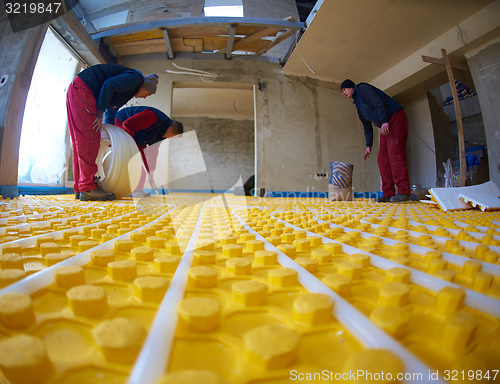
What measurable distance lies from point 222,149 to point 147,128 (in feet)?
22.2

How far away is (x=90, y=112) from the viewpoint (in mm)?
3006

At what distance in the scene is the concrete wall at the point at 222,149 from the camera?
11.3 m

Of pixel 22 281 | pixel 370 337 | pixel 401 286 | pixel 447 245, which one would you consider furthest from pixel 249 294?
pixel 447 245

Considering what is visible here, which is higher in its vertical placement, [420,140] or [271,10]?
[271,10]

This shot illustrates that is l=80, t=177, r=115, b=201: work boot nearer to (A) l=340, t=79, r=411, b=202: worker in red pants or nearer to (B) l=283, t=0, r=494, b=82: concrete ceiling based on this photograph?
(A) l=340, t=79, r=411, b=202: worker in red pants

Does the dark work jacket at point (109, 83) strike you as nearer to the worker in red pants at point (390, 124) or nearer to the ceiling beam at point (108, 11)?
the worker in red pants at point (390, 124)

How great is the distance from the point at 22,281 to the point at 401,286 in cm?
74

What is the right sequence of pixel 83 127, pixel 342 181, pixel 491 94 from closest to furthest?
pixel 83 127 → pixel 491 94 → pixel 342 181

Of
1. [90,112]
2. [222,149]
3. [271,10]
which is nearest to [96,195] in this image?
[90,112]

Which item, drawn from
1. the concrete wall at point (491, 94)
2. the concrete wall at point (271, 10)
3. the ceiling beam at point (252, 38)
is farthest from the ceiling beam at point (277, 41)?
the concrete wall at point (491, 94)

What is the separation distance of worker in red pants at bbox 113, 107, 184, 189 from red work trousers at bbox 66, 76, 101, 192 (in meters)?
1.04

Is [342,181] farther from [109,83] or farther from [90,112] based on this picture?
[90,112]

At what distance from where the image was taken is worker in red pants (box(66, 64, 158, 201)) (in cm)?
297

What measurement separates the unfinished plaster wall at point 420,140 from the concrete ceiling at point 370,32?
1828mm
